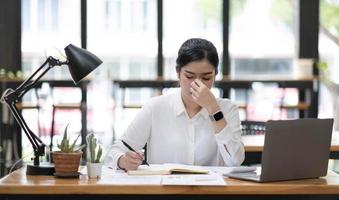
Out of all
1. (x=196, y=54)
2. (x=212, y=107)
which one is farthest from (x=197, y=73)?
(x=212, y=107)

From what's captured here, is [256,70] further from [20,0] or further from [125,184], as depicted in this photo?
[125,184]

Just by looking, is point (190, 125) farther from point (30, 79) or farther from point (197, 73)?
point (30, 79)

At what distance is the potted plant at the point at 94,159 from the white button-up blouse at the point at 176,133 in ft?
1.26

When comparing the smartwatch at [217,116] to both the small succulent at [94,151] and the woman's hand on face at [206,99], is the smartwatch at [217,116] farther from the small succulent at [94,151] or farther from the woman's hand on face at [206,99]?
the small succulent at [94,151]

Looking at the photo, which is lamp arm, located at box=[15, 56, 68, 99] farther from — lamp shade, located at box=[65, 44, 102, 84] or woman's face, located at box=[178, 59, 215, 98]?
woman's face, located at box=[178, 59, 215, 98]

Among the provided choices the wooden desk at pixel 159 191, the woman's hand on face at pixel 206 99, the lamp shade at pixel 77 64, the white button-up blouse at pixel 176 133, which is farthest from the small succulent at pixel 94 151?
the woman's hand on face at pixel 206 99

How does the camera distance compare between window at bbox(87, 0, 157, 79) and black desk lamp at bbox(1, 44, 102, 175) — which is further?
window at bbox(87, 0, 157, 79)

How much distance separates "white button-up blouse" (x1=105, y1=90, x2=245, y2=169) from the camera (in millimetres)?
2568

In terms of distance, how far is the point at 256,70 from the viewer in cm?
792

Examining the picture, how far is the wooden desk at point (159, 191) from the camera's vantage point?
1892mm

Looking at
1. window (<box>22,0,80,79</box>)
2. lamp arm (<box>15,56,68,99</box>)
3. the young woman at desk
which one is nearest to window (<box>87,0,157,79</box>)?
window (<box>22,0,80,79</box>)

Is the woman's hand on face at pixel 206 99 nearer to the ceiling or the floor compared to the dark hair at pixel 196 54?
nearer to the floor

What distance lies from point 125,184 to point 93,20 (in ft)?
20.0

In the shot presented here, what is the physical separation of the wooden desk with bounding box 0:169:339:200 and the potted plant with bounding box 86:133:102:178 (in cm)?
10
